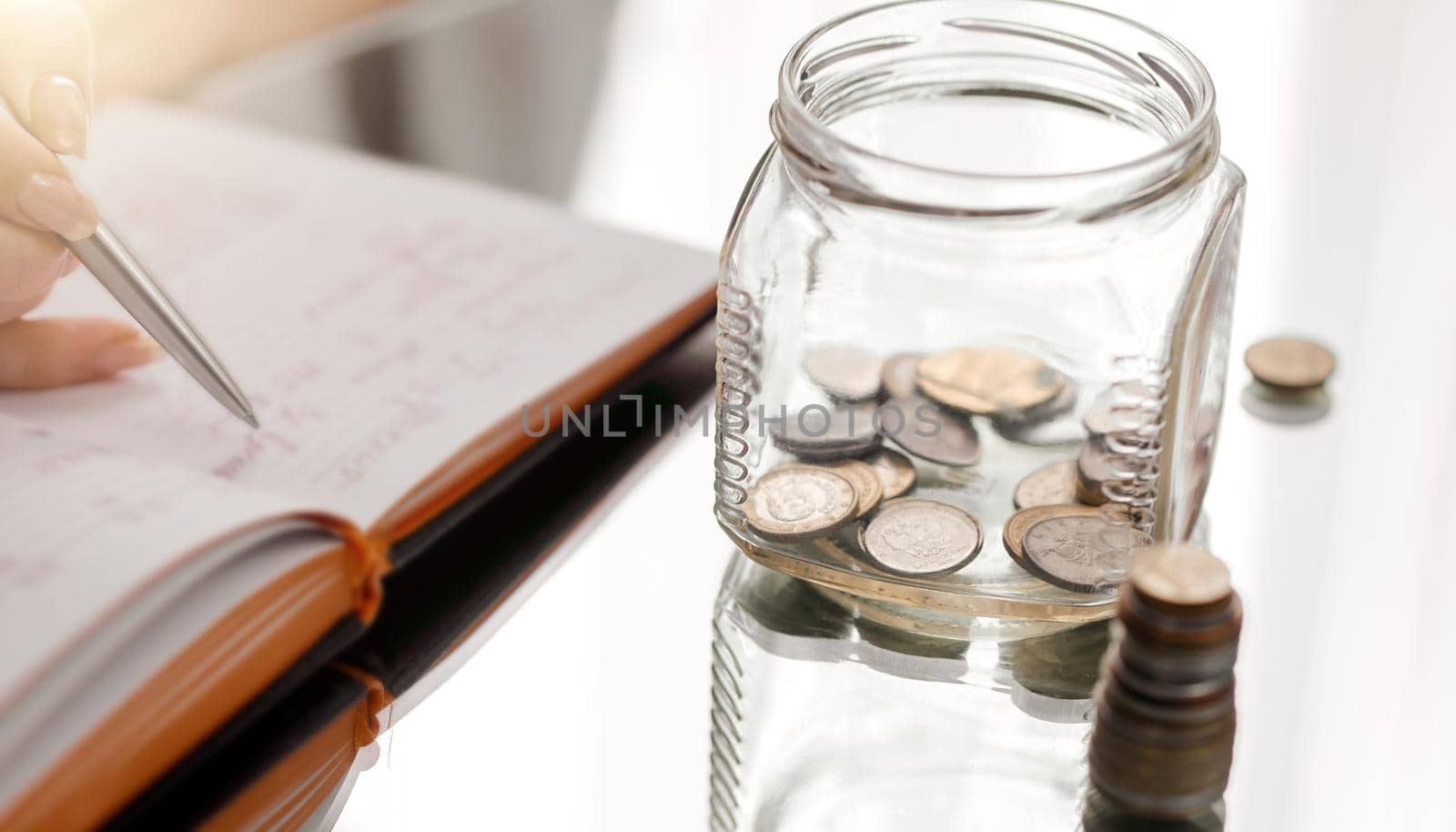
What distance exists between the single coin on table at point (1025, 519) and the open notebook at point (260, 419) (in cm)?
26

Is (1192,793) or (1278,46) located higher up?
(1278,46)

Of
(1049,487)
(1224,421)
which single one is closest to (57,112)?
(1049,487)

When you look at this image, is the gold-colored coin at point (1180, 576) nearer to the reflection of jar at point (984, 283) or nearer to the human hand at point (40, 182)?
the reflection of jar at point (984, 283)

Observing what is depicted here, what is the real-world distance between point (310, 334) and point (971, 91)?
1.32ft

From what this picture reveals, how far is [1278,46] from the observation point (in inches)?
53.7

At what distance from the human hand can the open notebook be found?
2 cm

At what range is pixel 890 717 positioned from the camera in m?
0.67

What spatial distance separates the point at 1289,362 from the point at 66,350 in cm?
72

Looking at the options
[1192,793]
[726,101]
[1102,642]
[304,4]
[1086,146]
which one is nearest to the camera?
[1192,793]

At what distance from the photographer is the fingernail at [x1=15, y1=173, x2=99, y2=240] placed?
2.33 ft

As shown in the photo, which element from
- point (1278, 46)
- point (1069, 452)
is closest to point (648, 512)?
point (1069, 452)

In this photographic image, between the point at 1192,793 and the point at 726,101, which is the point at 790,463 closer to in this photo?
the point at 1192,793

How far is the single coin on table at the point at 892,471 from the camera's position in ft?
2.34

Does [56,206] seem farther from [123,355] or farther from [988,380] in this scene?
[988,380]
